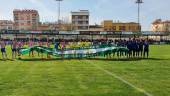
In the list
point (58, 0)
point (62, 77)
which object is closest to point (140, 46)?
point (62, 77)

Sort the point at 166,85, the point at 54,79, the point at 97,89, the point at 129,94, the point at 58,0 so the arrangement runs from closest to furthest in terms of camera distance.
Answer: the point at 129,94 → the point at 97,89 → the point at 166,85 → the point at 54,79 → the point at 58,0

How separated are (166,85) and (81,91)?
13.2 feet

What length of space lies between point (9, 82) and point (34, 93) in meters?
4.19

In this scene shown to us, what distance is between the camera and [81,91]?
674 inches

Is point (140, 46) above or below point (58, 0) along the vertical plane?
below

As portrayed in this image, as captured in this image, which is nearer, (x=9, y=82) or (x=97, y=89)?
(x=97, y=89)

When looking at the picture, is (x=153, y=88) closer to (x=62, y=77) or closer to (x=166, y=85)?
(x=166, y=85)

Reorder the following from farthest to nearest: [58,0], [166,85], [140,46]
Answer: [58,0], [140,46], [166,85]

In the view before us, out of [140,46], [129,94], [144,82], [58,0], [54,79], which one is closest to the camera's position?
[129,94]

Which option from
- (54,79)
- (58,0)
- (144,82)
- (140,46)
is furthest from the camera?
(58,0)

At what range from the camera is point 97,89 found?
17625 mm

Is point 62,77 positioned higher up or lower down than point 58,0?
lower down

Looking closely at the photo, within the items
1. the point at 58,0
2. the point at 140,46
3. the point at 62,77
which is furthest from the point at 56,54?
the point at 58,0

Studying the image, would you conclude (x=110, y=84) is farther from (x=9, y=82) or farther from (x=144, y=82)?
(x=9, y=82)
